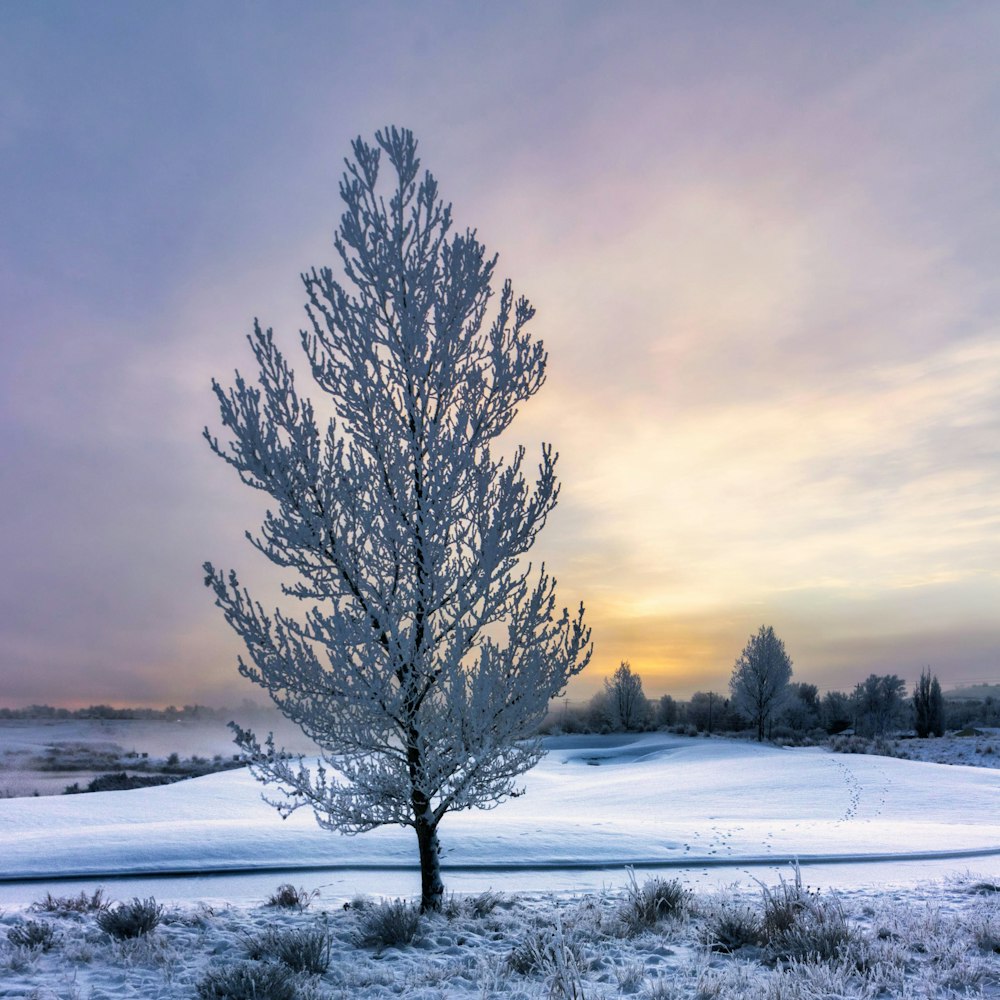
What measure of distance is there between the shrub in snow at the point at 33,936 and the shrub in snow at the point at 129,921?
39 centimetres

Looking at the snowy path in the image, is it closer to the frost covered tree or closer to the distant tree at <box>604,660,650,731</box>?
the frost covered tree

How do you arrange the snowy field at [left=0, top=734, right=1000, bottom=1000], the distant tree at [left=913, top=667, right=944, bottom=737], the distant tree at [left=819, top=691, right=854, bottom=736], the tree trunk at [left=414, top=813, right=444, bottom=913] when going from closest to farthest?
the snowy field at [left=0, top=734, right=1000, bottom=1000]
the tree trunk at [left=414, top=813, right=444, bottom=913]
the distant tree at [left=913, top=667, right=944, bottom=737]
the distant tree at [left=819, top=691, right=854, bottom=736]

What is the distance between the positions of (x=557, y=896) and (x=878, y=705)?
2057 inches

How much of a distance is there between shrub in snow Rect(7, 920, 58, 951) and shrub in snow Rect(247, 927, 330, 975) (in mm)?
1626

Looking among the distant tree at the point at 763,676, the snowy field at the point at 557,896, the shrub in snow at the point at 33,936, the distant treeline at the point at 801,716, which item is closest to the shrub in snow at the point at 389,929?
the snowy field at the point at 557,896

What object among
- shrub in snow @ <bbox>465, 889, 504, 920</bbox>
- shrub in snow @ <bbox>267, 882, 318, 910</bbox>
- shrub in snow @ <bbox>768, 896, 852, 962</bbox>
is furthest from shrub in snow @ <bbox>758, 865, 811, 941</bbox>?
shrub in snow @ <bbox>267, 882, 318, 910</bbox>

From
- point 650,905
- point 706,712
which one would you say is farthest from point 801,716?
point 650,905

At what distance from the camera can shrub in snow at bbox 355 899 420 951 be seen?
20.5 feet

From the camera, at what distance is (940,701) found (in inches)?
1825

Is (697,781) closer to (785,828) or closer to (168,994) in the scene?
(785,828)

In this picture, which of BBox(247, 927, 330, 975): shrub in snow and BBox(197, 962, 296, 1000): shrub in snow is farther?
BBox(247, 927, 330, 975): shrub in snow

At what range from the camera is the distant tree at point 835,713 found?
183 feet

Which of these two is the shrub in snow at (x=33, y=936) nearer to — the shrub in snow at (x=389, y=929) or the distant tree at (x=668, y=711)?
the shrub in snow at (x=389, y=929)

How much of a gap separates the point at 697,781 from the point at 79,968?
20.3 meters
